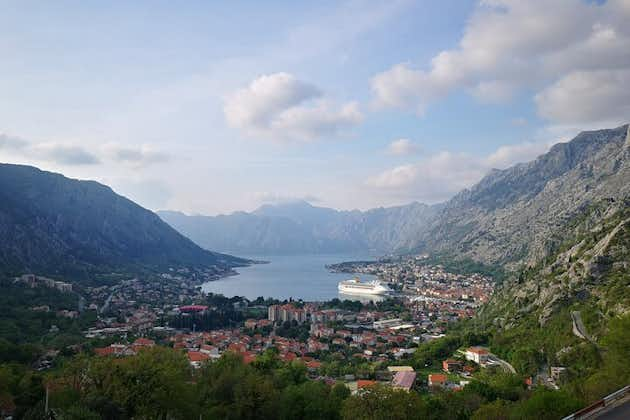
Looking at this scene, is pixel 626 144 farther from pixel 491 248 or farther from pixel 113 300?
pixel 113 300

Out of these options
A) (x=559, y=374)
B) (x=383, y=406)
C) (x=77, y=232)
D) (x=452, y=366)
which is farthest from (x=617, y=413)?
(x=77, y=232)

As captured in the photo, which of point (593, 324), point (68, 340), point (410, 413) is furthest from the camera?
point (68, 340)

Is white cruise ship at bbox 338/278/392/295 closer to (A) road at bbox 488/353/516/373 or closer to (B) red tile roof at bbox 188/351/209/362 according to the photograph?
(A) road at bbox 488/353/516/373

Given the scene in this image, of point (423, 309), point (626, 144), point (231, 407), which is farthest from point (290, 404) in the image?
point (626, 144)

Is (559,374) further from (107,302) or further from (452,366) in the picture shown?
(107,302)

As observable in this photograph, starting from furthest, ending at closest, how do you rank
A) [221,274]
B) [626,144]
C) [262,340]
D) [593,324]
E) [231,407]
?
1. [221,274]
2. [626,144]
3. [262,340]
4. [593,324]
5. [231,407]

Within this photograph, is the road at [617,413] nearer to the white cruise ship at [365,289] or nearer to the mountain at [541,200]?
the mountain at [541,200]

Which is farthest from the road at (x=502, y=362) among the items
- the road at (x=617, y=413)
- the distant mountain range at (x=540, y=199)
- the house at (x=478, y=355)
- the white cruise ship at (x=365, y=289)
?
the white cruise ship at (x=365, y=289)
